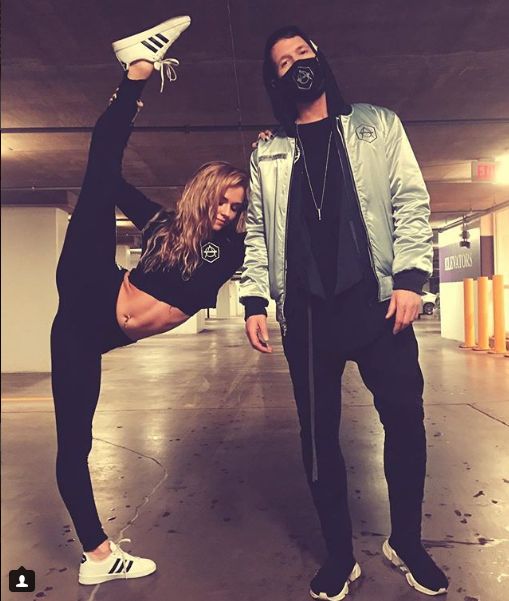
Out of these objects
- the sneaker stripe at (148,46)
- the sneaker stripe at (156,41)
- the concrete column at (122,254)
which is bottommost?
the sneaker stripe at (148,46)

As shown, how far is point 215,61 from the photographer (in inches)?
164

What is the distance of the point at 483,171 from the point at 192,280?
6.85 meters

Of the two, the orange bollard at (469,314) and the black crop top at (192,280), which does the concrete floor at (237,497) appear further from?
the orange bollard at (469,314)

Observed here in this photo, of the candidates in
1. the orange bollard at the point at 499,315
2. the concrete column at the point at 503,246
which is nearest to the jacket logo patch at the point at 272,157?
the orange bollard at the point at 499,315

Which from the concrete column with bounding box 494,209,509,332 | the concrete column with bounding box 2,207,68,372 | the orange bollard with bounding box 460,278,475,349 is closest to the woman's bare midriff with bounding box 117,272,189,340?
the concrete column with bounding box 2,207,68,372

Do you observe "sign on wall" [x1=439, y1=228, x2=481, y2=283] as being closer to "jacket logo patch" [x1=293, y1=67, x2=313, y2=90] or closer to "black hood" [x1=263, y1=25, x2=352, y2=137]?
"black hood" [x1=263, y1=25, x2=352, y2=137]

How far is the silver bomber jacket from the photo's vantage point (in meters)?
1.51

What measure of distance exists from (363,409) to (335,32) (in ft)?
9.93

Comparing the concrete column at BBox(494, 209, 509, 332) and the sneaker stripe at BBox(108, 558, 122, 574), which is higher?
the concrete column at BBox(494, 209, 509, 332)

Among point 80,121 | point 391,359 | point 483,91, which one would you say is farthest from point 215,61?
point 391,359

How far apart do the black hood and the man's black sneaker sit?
1378 mm

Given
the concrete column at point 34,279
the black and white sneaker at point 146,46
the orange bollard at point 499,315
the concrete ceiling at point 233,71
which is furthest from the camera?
the orange bollard at point 499,315

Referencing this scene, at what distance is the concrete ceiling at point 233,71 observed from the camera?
3.52m

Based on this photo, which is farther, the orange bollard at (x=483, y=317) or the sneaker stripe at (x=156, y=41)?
the orange bollard at (x=483, y=317)
